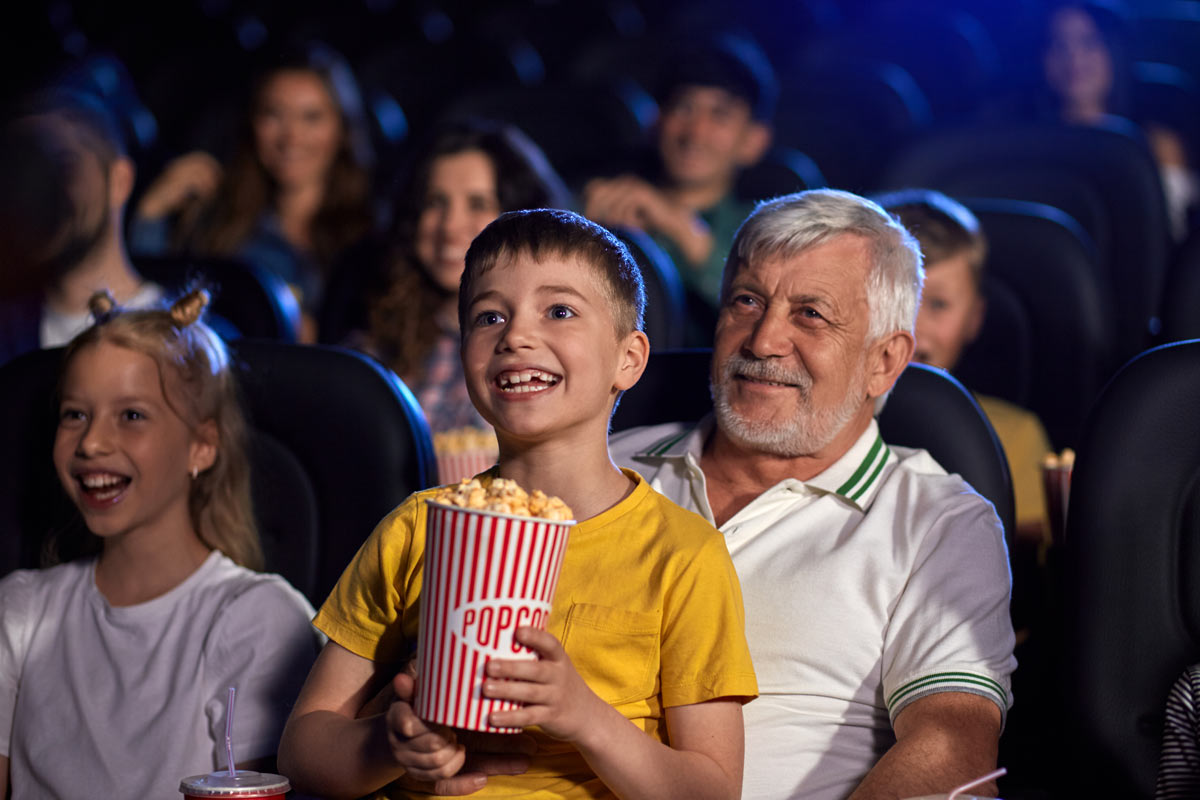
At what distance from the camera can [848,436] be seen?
191cm

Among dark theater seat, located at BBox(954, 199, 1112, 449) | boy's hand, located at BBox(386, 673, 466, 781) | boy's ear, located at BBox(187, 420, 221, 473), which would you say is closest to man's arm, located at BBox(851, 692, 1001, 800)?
boy's hand, located at BBox(386, 673, 466, 781)

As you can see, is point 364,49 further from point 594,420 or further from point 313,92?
point 594,420

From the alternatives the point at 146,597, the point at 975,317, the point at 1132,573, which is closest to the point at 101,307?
the point at 146,597

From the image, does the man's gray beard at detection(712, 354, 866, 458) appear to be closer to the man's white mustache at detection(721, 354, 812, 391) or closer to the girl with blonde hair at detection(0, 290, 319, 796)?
the man's white mustache at detection(721, 354, 812, 391)

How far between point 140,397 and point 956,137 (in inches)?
113

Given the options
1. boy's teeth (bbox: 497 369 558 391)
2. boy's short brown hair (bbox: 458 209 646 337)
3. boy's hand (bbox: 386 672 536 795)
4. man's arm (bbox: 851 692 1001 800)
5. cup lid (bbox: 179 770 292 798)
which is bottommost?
man's arm (bbox: 851 692 1001 800)

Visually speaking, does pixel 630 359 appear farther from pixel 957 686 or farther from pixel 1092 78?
pixel 1092 78

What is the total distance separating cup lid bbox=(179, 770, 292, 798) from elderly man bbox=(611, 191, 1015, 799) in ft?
2.03

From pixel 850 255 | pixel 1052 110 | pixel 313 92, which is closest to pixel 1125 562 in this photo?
pixel 850 255

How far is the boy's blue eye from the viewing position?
4.76 ft

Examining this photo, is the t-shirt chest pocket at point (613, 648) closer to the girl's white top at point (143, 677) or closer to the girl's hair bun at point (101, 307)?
the girl's white top at point (143, 677)

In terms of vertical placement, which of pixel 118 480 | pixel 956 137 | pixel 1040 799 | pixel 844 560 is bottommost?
pixel 1040 799

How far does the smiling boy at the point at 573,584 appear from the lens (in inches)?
53.4

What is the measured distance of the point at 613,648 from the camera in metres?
1.38
